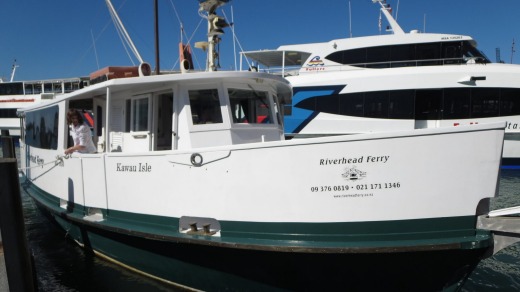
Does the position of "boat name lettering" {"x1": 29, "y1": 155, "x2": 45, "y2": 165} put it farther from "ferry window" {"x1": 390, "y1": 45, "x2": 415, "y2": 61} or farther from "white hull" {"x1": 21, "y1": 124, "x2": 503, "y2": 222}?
"ferry window" {"x1": 390, "y1": 45, "x2": 415, "y2": 61}

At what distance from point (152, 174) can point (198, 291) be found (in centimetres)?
158

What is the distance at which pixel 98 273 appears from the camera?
592cm

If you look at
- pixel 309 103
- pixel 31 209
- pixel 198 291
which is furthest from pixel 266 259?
pixel 309 103

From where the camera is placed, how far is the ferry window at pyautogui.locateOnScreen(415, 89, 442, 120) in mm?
13867

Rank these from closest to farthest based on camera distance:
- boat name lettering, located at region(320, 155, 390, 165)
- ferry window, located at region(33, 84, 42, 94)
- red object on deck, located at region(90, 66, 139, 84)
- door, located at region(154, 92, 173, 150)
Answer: boat name lettering, located at region(320, 155, 390, 165) → door, located at region(154, 92, 173, 150) → red object on deck, located at region(90, 66, 139, 84) → ferry window, located at region(33, 84, 42, 94)

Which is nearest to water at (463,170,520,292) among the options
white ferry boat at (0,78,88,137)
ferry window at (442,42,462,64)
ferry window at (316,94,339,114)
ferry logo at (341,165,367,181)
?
ferry logo at (341,165,367,181)

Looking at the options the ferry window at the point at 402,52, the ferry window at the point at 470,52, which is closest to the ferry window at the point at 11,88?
the ferry window at the point at 402,52

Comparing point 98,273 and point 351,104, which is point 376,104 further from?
point 98,273

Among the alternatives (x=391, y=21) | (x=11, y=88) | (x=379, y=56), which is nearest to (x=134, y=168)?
(x=379, y=56)

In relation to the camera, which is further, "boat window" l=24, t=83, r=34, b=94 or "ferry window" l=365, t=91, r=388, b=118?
"boat window" l=24, t=83, r=34, b=94

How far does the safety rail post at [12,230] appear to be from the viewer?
430 cm

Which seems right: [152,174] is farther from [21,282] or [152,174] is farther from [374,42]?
[374,42]

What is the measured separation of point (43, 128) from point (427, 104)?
40.1 ft

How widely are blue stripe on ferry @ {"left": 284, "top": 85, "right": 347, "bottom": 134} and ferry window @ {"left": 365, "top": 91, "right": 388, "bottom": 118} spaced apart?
56.7 inches
